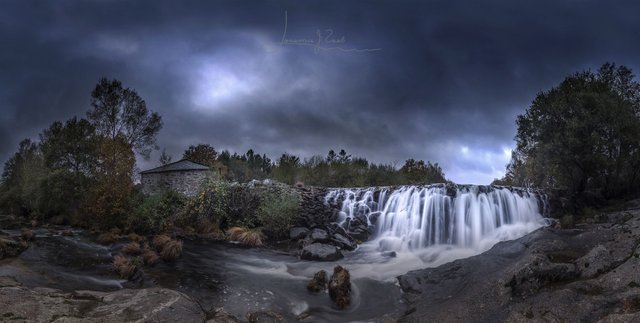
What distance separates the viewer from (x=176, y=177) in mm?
31453

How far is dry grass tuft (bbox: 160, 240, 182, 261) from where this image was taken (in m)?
14.2

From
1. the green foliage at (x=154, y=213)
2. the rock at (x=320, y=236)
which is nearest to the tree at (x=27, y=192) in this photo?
the green foliage at (x=154, y=213)

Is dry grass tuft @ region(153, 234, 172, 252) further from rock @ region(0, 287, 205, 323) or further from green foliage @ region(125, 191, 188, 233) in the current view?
rock @ region(0, 287, 205, 323)

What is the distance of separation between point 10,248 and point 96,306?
8073 millimetres

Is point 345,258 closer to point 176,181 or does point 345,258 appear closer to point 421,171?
point 176,181

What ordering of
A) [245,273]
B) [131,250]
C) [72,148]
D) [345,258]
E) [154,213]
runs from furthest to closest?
[72,148], [154,213], [345,258], [131,250], [245,273]

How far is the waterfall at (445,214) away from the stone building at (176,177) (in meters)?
14.0

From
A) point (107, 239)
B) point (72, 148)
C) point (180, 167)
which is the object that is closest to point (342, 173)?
point (180, 167)

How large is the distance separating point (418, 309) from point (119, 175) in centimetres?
2025

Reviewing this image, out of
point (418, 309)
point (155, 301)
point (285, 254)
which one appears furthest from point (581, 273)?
point (285, 254)

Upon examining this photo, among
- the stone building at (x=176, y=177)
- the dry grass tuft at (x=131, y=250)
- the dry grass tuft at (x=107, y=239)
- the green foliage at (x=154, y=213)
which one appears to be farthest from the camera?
the stone building at (x=176, y=177)

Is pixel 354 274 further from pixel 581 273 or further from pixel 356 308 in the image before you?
pixel 581 273

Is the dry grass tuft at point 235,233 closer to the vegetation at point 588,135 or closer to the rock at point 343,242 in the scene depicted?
the rock at point 343,242

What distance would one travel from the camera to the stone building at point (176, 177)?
30608 millimetres
